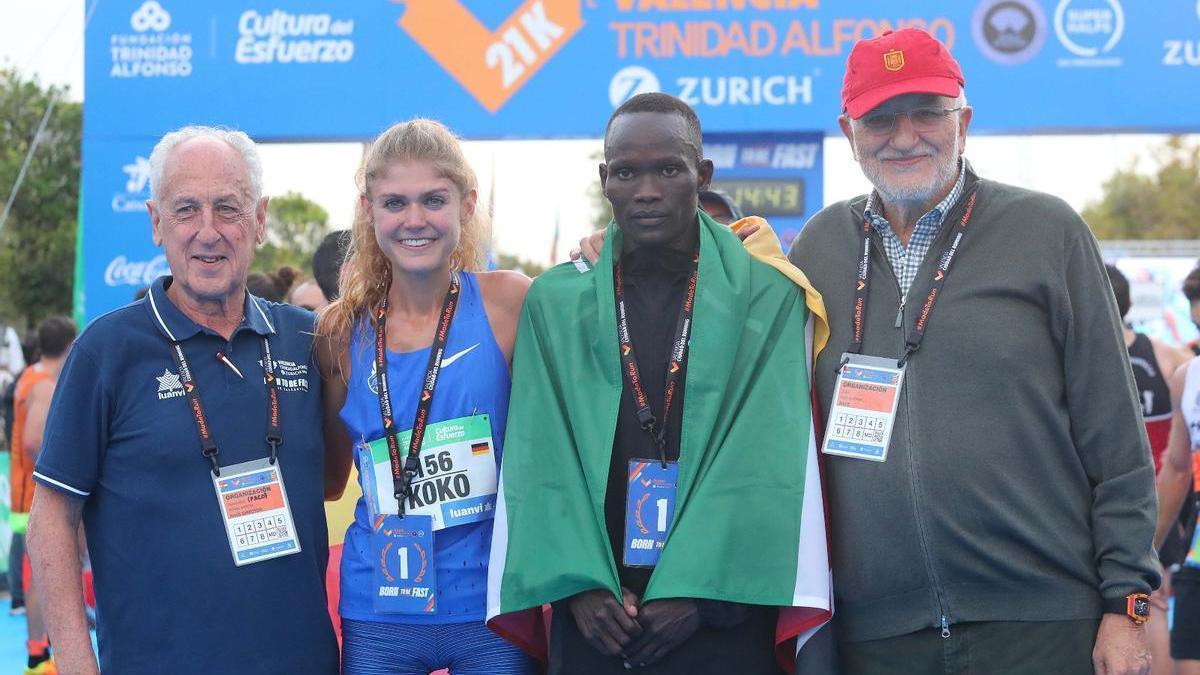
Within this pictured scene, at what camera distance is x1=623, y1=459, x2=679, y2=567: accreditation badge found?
8.91ft

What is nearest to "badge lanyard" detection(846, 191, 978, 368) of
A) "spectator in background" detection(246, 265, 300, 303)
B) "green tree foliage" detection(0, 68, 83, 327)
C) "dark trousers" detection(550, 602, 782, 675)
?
"dark trousers" detection(550, 602, 782, 675)

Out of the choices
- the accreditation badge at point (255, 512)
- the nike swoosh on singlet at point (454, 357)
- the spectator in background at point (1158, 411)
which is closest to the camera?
the accreditation badge at point (255, 512)

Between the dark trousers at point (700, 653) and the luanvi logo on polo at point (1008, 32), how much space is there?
24.9 feet

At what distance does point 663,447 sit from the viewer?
108 inches

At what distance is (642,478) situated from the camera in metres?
2.74

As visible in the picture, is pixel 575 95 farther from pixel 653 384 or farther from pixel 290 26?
pixel 653 384

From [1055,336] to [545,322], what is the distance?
1205 mm

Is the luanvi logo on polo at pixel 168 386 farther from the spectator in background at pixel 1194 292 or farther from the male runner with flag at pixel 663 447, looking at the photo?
the spectator in background at pixel 1194 292

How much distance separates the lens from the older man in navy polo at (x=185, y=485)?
271 cm

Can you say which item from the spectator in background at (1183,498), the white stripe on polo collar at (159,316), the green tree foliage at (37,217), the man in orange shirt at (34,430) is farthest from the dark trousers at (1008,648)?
the green tree foliage at (37,217)

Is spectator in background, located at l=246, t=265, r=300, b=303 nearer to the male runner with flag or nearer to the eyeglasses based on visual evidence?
the male runner with flag

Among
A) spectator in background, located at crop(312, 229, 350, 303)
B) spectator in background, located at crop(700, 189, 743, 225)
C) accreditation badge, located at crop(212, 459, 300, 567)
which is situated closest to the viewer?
accreditation badge, located at crop(212, 459, 300, 567)

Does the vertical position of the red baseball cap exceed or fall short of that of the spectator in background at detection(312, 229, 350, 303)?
it exceeds it

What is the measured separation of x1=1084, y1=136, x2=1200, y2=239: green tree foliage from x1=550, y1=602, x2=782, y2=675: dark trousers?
122 ft
